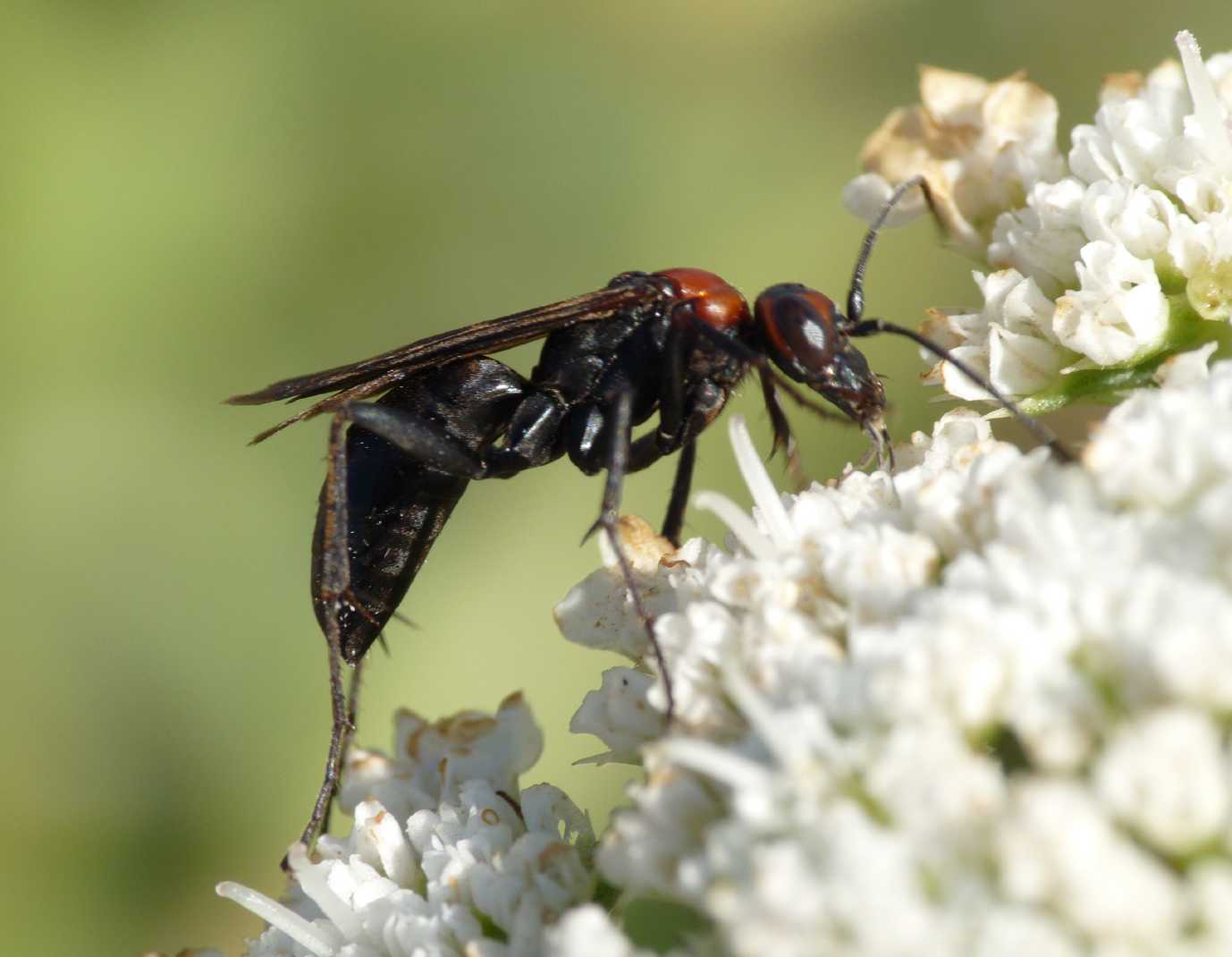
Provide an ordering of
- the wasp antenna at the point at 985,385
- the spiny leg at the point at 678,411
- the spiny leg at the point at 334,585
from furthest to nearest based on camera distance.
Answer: the spiny leg at the point at 678,411 → the spiny leg at the point at 334,585 → the wasp antenna at the point at 985,385

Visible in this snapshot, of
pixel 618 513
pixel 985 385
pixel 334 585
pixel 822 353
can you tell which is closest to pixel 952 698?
pixel 985 385

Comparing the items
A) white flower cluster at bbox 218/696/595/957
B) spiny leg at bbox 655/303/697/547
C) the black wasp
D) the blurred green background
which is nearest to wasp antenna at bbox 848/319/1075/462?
the black wasp

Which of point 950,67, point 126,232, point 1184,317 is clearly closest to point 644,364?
point 1184,317

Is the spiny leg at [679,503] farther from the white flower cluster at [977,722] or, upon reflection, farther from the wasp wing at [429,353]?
the white flower cluster at [977,722]

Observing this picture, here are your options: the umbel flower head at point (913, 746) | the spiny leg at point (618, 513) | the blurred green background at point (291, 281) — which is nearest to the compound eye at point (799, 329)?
the spiny leg at point (618, 513)

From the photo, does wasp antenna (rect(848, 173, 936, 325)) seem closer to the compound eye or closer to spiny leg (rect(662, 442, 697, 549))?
the compound eye

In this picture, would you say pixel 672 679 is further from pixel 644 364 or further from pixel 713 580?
pixel 644 364

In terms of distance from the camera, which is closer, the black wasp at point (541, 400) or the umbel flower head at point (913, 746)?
the umbel flower head at point (913, 746)

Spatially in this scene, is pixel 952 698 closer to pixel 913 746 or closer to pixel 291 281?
pixel 913 746
